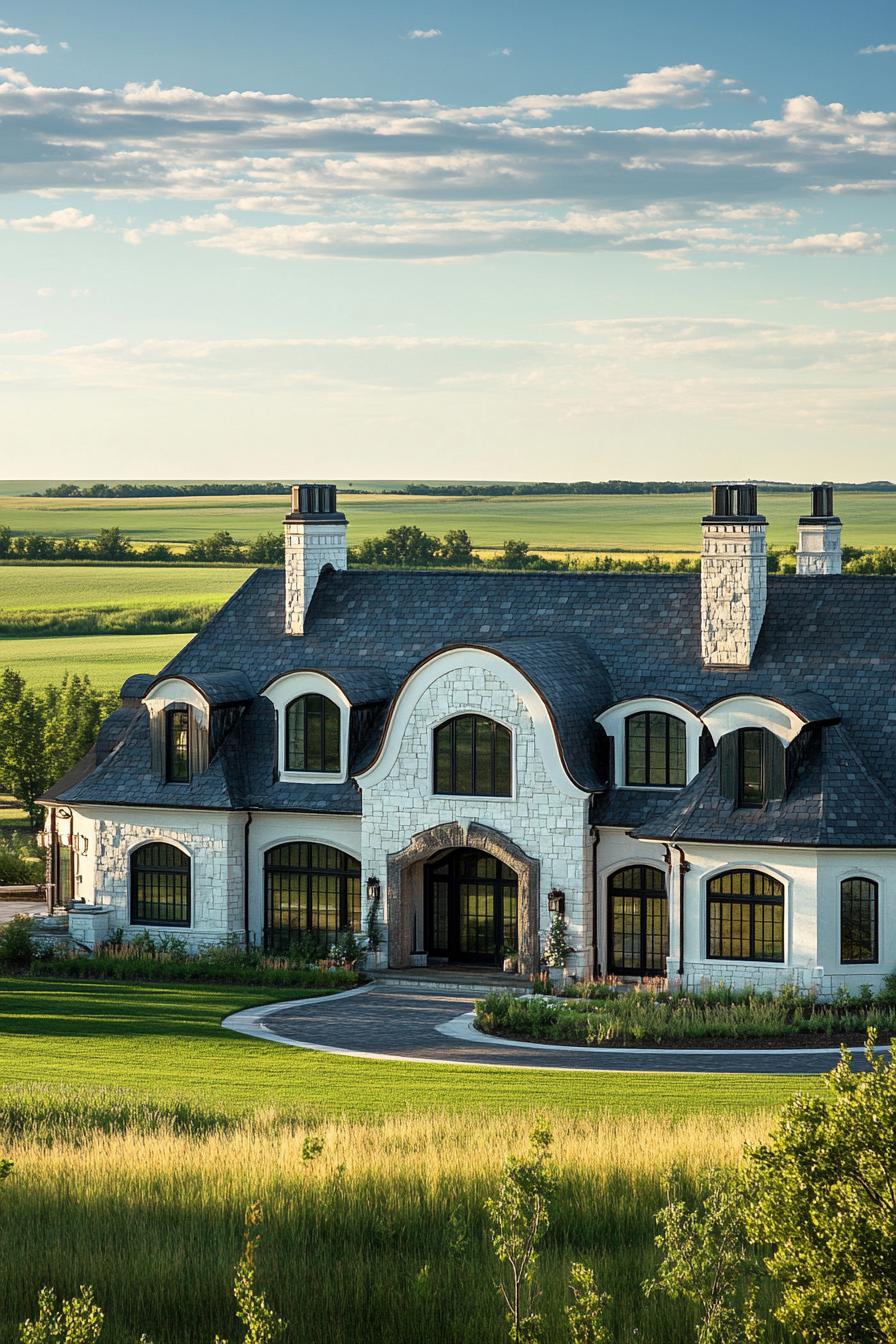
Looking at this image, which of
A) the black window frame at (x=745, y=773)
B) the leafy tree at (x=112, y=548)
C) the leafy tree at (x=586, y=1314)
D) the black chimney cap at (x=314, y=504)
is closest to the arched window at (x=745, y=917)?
the black window frame at (x=745, y=773)

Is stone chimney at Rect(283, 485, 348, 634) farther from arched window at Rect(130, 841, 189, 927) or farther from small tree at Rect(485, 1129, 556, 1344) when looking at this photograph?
small tree at Rect(485, 1129, 556, 1344)

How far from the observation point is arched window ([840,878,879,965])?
3641 centimetres

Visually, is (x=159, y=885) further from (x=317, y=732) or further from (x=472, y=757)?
(x=472, y=757)

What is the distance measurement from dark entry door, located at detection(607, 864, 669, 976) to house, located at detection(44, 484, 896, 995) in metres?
0.04

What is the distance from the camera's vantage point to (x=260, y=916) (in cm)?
4225

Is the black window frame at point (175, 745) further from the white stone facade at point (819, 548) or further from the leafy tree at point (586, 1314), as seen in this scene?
the leafy tree at point (586, 1314)

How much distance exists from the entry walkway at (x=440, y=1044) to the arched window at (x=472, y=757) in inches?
166

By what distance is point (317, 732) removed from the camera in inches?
1655

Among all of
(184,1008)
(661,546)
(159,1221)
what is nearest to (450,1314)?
(159,1221)

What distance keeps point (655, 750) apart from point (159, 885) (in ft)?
35.7

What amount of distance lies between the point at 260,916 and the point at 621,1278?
83.8 feet

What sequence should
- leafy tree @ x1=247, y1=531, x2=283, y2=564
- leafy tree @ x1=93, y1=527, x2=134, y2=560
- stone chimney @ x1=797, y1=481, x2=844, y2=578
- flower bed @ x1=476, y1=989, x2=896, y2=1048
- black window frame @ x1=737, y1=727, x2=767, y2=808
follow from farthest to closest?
leafy tree @ x1=93, y1=527, x2=134, y2=560 < leafy tree @ x1=247, y1=531, x2=283, y2=564 < stone chimney @ x1=797, y1=481, x2=844, y2=578 < black window frame @ x1=737, y1=727, x2=767, y2=808 < flower bed @ x1=476, y1=989, x2=896, y2=1048

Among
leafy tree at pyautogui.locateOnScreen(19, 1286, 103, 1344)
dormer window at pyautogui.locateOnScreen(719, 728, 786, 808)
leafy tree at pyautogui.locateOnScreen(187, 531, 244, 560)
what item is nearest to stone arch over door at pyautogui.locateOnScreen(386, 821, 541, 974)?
dormer window at pyautogui.locateOnScreen(719, 728, 786, 808)

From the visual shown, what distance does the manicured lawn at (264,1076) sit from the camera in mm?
27578
